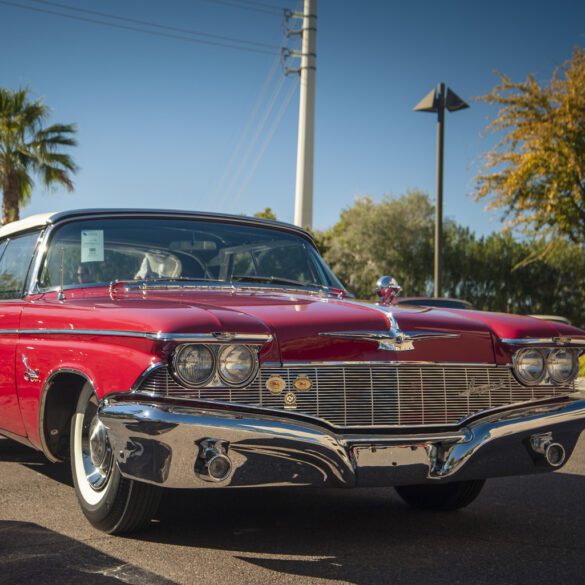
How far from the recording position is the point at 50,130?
74.0 ft

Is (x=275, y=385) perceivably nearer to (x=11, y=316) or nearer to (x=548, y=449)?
(x=548, y=449)

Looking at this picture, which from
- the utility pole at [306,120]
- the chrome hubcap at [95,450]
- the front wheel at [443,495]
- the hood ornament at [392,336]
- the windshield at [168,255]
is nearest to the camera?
the hood ornament at [392,336]

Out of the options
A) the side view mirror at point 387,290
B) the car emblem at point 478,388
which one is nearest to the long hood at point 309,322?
the car emblem at point 478,388

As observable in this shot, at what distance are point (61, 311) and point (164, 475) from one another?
1254 millimetres

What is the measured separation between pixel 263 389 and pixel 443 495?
1.64 m

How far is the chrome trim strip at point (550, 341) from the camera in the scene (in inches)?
154

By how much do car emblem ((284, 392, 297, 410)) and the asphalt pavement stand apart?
24.7 inches

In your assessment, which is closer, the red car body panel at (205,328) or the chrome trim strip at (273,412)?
the chrome trim strip at (273,412)

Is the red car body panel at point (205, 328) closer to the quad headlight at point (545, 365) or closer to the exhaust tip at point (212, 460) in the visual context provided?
the quad headlight at point (545, 365)

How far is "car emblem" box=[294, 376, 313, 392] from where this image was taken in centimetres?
346

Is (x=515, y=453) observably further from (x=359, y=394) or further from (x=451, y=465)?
(x=359, y=394)

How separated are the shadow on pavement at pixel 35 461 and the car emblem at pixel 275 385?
6.88 ft

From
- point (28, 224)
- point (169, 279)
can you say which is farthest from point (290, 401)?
point (28, 224)

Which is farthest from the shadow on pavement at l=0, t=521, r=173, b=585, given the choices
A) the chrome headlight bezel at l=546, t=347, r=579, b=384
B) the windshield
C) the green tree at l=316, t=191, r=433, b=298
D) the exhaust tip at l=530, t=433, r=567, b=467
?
the green tree at l=316, t=191, r=433, b=298
